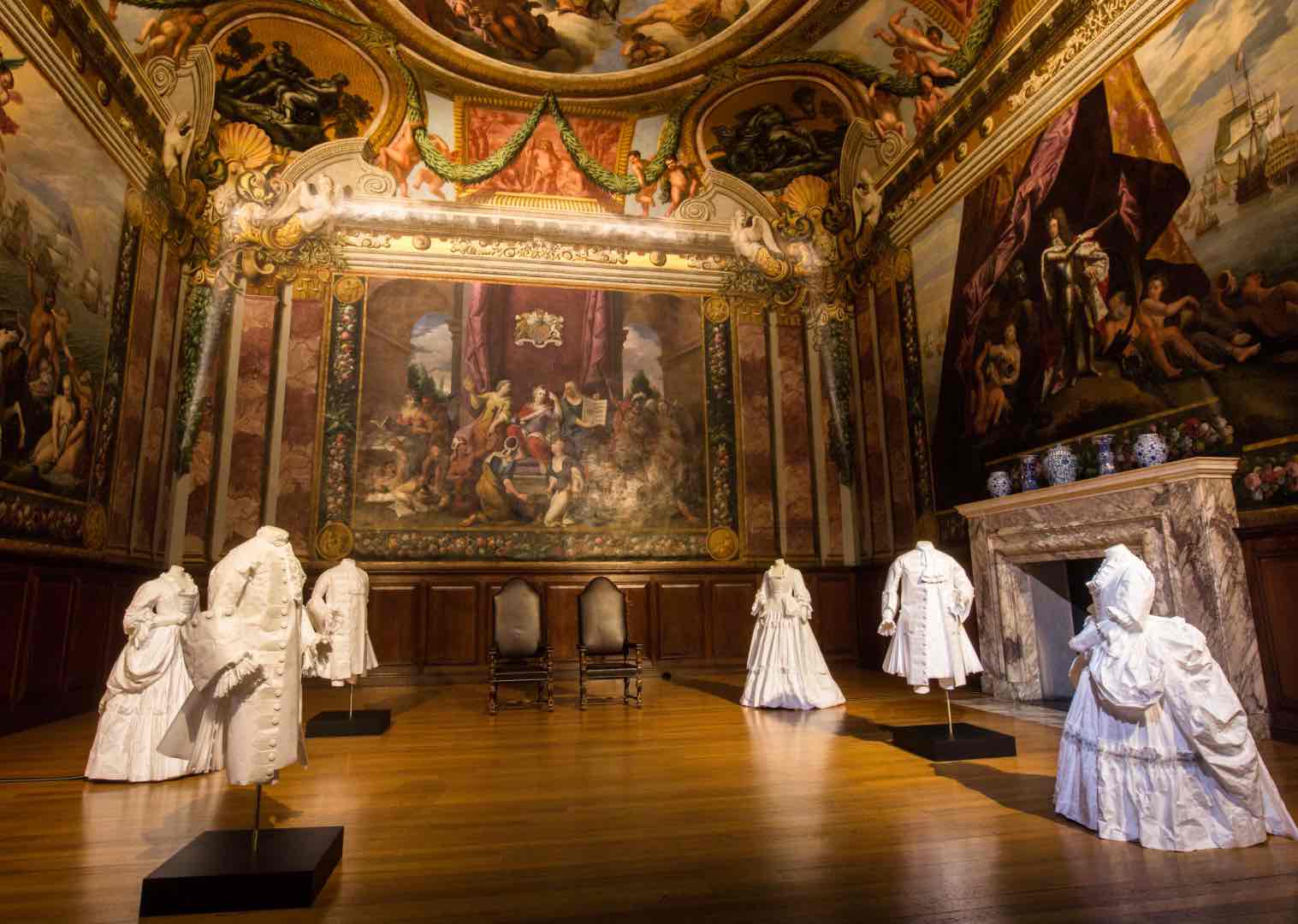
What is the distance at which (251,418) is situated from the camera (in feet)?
34.8

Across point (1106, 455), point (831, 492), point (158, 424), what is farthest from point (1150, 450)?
point (158, 424)

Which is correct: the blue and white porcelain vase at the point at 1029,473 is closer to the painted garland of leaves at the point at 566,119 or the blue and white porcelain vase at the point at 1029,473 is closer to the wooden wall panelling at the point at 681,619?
the painted garland of leaves at the point at 566,119

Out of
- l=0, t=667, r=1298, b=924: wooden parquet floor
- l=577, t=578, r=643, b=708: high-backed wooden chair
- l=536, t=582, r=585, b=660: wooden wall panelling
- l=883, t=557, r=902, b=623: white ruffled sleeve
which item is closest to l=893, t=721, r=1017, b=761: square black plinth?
l=0, t=667, r=1298, b=924: wooden parquet floor

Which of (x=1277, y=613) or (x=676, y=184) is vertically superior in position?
(x=676, y=184)

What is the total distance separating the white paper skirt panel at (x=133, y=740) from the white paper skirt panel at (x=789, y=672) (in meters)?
5.01

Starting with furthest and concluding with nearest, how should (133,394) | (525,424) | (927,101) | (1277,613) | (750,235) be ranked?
(750,235) → (525,424) → (927,101) → (133,394) → (1277,613)

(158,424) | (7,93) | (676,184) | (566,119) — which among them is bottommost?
(158,424)

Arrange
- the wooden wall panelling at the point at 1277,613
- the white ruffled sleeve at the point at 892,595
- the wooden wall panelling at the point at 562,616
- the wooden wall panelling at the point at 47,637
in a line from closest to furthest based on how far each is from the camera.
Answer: the wooden wall panelling at the point at 1277,613 → the white ruffled sleeve at the point at 892,595 → the wooden wall panelling at the point at 47,637 → the wooden wall panelling at the point at 562,616

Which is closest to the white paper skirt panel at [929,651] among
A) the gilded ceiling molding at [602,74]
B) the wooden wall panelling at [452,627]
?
the wooden wall panelling at [452,627]

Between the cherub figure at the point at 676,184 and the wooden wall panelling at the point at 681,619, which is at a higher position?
the cherub figure at the point at 676,184

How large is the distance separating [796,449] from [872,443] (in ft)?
3.81

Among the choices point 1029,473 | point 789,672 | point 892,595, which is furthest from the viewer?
point 1029,473

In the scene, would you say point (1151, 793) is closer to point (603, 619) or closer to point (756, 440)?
point (603, 619)

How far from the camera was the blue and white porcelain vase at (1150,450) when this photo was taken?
6426mm
